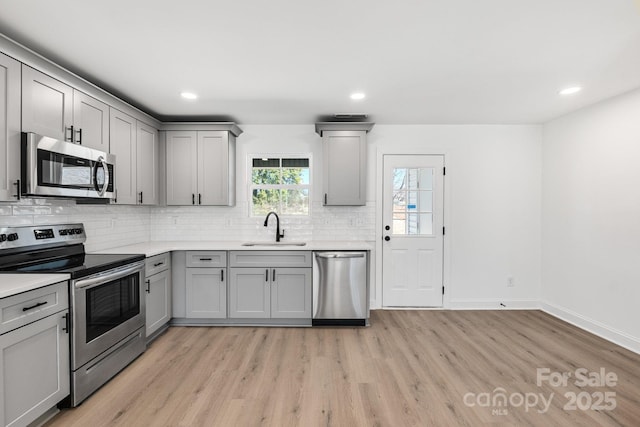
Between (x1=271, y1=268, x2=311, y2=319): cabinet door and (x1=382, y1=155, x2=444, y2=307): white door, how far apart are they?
47.9 inches

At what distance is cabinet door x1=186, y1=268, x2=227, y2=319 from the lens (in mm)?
3346

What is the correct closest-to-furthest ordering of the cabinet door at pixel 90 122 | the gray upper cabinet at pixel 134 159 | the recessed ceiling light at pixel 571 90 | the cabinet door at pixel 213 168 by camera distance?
the cabinet door at pixel 90 122
the recessed ceiling light at pixel 571 90
the gray upper cabinet at pixel 134 159
the cabinet door at pixel 213 168

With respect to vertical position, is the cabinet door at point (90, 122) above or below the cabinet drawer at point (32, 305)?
above

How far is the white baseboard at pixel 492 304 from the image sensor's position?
4004mm

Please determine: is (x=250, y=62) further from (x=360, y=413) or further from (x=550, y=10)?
(x=360, y=413)

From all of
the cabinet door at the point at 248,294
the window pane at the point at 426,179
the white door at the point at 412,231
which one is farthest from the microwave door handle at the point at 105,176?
the window pane at the point at 426,179

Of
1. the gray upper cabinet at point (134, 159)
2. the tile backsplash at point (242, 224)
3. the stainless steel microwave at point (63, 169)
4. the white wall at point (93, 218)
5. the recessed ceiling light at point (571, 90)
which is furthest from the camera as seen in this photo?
the tile backsplash at point (242, 224)

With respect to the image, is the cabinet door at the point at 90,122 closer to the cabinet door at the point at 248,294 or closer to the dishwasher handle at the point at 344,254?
the cabinet door at the point at 248,294

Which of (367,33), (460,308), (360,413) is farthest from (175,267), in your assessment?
(460,308)

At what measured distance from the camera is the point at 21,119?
6.44ft

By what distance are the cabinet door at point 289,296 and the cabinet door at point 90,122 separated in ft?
6.78

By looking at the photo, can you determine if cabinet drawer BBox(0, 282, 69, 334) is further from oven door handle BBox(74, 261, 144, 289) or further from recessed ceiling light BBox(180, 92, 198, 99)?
recessed ceiling light BBox(180, 92, 198, 99)

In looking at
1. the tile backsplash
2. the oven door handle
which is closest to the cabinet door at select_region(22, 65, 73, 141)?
the oven door handle

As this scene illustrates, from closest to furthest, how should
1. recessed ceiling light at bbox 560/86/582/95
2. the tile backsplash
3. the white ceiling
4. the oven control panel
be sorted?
the white ceiling < the oven control panel < recessed ceiling light at bbox 560/86/582/95 < the tile backsplash
